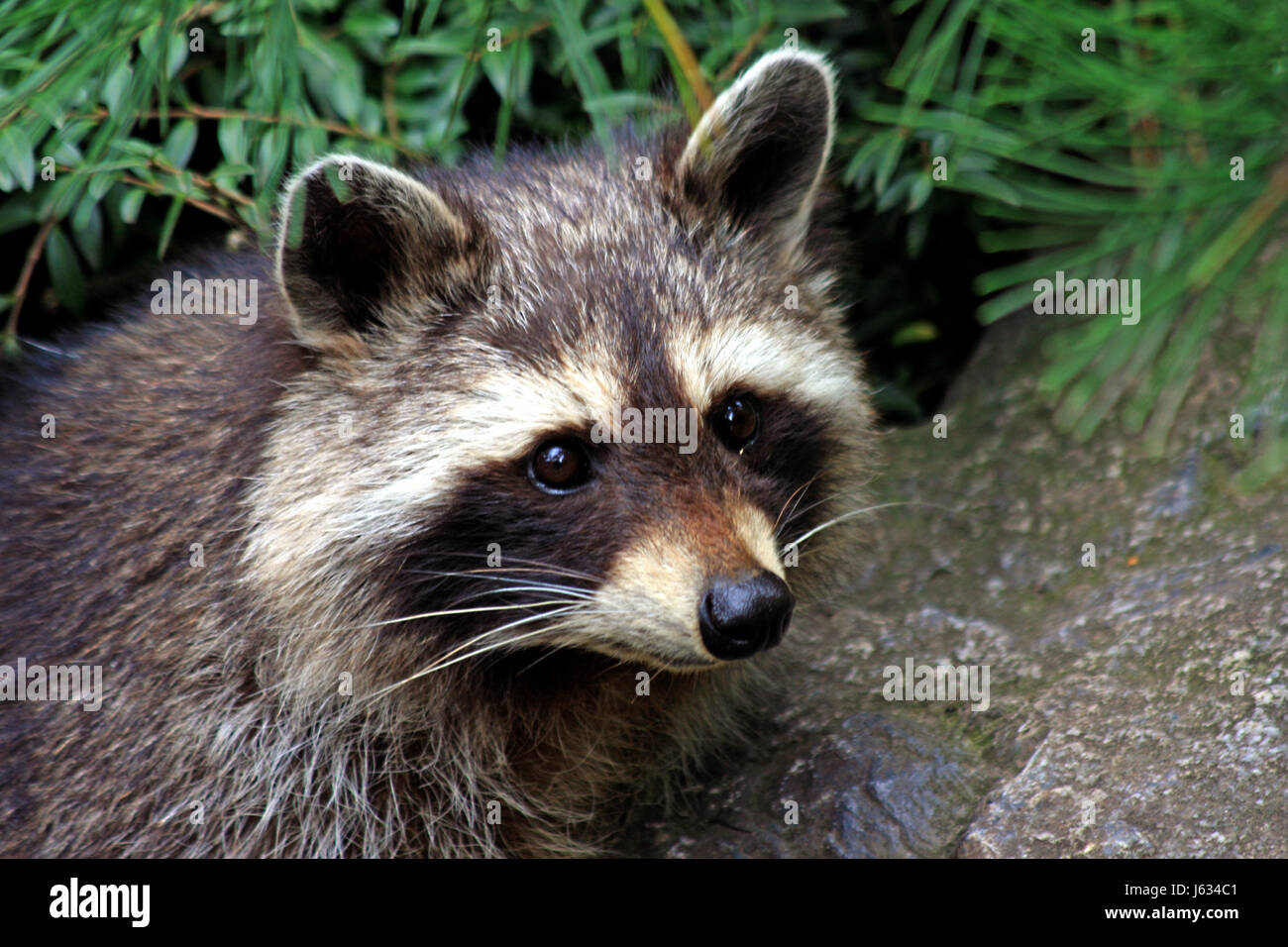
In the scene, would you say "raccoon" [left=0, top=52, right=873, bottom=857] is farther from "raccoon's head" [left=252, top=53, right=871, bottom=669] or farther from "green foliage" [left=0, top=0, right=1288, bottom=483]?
"green foliage" [left=0, top=0, right=1288, bottom=483]

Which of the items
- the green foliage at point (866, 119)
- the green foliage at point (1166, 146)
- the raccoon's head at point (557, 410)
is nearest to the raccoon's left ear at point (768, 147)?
the raccoon's head at point (557, 410)

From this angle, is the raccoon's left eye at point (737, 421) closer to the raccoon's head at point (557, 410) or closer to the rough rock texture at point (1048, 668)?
the raccoon's head at point (557, 410)

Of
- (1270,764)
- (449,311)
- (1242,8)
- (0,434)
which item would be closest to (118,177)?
(0,434)

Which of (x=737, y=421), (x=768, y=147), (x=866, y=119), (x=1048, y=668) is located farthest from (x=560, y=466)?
(x=866, y=119)

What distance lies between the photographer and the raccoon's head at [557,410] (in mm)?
2865

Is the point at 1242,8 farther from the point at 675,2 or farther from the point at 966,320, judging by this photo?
the point at 966,320

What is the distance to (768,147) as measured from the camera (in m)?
3.43

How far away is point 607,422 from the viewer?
9.53ft

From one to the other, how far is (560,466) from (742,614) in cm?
54

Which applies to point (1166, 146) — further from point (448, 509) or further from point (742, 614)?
point (448, 509)

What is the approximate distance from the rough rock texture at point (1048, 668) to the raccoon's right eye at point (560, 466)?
1067mm

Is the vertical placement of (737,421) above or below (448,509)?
above

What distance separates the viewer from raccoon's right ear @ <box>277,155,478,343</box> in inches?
115

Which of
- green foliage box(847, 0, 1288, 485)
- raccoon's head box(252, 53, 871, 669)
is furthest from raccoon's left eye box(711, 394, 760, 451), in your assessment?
green foliage box(847, 0, 1288, 485)
